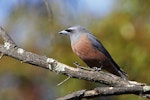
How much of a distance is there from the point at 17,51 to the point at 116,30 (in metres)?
3.69

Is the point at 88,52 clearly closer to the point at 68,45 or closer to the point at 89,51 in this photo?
the point at 89,51

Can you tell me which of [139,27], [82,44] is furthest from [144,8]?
[82,44]

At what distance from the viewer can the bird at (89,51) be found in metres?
5.42

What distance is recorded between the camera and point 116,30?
24.9ft

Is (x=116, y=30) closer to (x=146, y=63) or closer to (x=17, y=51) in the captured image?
(x=146, y=63)

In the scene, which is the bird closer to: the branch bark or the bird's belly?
the bird's belly

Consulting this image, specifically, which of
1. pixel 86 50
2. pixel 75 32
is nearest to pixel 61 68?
pixel 86 50

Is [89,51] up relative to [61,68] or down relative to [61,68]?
up

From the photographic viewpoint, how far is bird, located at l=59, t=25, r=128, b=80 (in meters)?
5.42

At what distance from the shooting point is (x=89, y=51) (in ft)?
18.2

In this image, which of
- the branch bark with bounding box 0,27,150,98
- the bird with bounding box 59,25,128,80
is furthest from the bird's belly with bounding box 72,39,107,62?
the branch bark with bounding box 0,27,150,98

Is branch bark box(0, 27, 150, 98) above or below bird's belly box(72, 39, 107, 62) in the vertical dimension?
below

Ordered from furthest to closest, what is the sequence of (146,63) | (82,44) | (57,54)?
(57,54) → (146,63) → (82,44)

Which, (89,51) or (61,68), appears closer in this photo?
(61,68)
